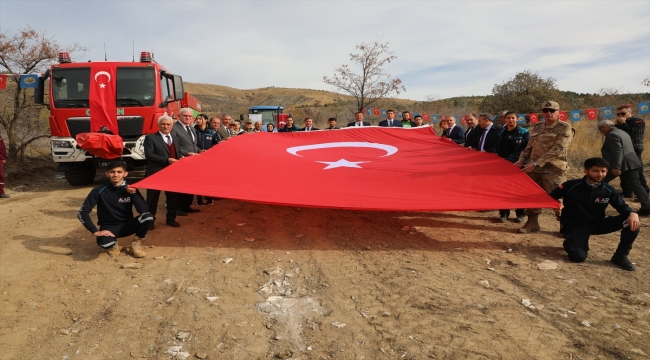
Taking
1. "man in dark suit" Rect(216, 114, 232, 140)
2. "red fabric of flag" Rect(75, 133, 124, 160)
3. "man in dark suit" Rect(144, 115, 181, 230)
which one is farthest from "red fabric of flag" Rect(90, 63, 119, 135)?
"man in dark suit" Rect(144, 115, 181, 230)

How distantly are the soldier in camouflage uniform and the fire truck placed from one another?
7.89m

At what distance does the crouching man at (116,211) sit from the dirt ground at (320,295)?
0.25 meters

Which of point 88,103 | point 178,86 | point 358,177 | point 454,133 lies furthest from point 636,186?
point 88,103

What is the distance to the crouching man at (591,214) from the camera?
13.9 feet

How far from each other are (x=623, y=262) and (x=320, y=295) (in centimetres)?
359

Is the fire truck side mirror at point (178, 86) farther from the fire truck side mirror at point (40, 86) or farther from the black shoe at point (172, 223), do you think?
the black shoe at point (172, 223)

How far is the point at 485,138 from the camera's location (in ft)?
20.9

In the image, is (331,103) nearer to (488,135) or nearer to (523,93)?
(523,93)

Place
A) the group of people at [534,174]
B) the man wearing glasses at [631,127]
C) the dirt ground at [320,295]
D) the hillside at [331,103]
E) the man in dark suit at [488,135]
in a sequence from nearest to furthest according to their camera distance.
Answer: the dirt ground at [320,295] < the group of people at [534,174] < the man in dark suit at [488,135] < the man wearing glasses at [631,127] < the hillside at [331,103]

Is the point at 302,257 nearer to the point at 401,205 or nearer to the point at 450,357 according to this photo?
the point at 401,205

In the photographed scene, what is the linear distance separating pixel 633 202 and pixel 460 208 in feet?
17.5

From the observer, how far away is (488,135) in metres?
6.34

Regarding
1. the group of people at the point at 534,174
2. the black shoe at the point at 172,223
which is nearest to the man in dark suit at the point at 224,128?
the group of people at the point at 534,174

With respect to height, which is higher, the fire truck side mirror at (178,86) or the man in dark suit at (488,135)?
the fire truck side mirror at (178,86)
